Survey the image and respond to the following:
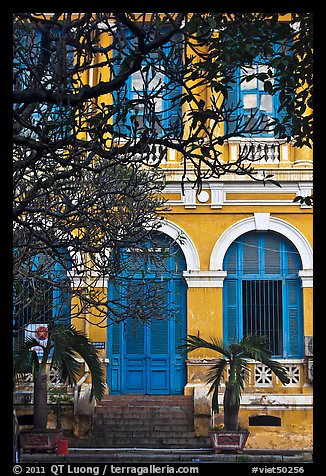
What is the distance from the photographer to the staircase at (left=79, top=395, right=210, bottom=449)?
14.0 meters

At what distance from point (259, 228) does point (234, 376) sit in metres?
3.81

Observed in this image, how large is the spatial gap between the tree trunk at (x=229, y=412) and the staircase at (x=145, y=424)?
64cm

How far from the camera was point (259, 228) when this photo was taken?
52.2 ft

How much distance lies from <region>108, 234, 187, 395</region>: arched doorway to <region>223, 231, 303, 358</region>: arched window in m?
0.95

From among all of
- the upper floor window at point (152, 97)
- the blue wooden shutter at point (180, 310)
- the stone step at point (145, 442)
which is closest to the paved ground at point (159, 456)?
the stone step at point (145, 442)

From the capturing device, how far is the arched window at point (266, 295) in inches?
616

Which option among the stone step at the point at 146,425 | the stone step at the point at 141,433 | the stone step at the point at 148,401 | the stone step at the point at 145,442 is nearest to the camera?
the stone step at the point at 145,442

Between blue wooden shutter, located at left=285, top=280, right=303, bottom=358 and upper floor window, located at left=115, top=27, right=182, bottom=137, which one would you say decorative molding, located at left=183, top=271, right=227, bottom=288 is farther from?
upper floor window, located at left=115, top=27, right=182, bottom=137

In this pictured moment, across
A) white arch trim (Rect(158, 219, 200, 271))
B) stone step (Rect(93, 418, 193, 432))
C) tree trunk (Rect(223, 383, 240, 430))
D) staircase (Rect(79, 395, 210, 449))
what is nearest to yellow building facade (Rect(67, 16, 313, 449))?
white arch trim (Rect(158, 219, 200, 271))

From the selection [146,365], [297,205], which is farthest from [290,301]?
[146,365]

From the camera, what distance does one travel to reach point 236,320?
15719 millimetres

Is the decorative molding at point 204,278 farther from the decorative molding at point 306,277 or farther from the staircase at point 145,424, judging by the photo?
the staircase at point 145,424

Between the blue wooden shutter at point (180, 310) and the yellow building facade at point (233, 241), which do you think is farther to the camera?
the blue wooden shutter at point (180, 310)
